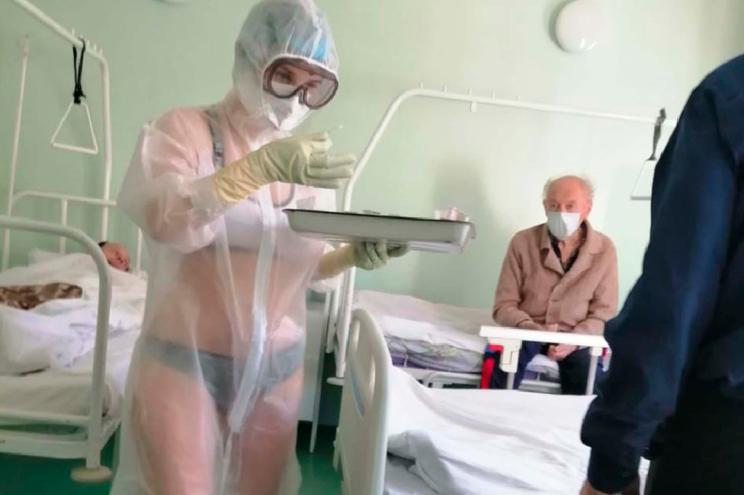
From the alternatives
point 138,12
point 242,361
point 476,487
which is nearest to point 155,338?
point 242,361

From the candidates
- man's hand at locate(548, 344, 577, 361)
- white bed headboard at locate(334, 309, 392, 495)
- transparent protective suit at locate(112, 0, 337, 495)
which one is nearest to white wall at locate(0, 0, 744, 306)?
man's hand at locate(548, 344, 577, 361)

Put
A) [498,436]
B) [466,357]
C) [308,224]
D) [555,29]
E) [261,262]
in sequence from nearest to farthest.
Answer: [308,224] < [261,262] < [498,436] < [466,357] < [555,29]

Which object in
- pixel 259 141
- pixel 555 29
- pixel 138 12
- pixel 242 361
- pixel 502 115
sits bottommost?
pixel 242 361

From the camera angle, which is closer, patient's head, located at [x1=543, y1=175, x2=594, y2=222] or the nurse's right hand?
the nurse's right hand

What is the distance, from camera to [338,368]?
8.05 ft

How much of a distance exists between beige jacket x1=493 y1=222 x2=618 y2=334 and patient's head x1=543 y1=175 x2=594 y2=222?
0.33 ft

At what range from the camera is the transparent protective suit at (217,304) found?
3.79ft

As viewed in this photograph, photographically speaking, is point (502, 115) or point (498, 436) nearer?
point (498, 436)

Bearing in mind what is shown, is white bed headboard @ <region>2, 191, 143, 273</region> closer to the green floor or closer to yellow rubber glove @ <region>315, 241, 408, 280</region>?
the green floor

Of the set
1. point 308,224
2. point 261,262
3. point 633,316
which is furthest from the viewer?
point 261,262

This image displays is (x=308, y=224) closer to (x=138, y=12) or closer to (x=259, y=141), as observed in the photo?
(x=259, y=141)

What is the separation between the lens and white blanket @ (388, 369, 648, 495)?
1.35 metres

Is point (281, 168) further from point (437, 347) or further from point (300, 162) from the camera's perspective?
point (437, 347)

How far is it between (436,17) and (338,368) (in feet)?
5.54
